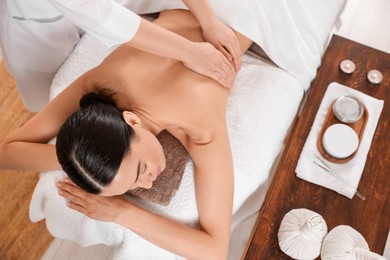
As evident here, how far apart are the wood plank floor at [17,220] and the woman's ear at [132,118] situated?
101cm

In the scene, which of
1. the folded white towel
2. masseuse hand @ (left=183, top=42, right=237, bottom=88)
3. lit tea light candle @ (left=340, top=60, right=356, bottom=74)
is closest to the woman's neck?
masseuse hand @ (left=183, top=42, right=237, bottom=88)

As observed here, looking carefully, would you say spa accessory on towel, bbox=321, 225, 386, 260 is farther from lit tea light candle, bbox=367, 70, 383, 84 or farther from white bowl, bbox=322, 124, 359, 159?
lit tea light candle, bbox=367, 70, 383, 84

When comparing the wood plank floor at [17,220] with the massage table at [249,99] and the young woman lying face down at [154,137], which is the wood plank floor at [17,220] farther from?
the young woman lying face down at [154,137]

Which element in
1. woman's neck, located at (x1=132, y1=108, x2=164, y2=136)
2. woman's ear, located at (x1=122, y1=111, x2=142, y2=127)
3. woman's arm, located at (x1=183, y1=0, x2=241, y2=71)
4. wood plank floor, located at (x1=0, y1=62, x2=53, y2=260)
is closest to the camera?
woman's ear, located at (x1=122, y1=111, x2=142, y2=127)

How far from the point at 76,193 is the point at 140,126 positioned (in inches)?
12.1

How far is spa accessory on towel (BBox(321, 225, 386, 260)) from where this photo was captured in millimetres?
1224

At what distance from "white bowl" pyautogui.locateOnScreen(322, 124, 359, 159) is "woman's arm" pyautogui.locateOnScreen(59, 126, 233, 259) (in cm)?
37

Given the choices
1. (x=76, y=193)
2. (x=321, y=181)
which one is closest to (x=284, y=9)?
(x=321, y=181)

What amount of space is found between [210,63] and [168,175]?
40 centimetres

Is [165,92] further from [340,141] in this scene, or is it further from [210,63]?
[340,141]

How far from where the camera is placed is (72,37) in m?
1.64

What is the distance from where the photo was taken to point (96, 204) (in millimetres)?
1271

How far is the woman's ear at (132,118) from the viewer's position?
121 cm

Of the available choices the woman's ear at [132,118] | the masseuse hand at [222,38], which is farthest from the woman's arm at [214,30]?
the woman's ear at [132,118]
